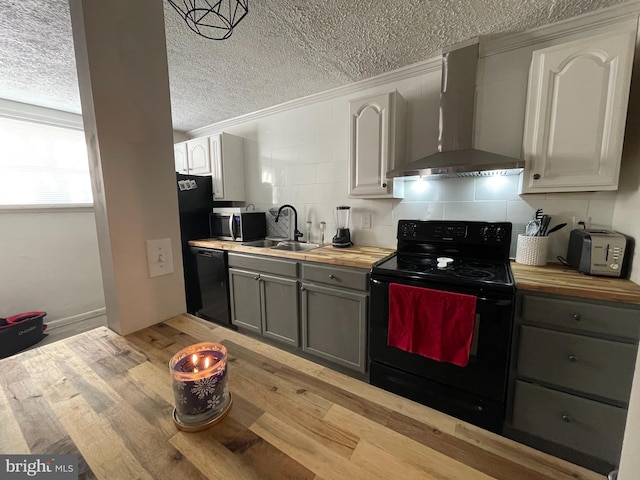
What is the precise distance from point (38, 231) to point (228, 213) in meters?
1.95

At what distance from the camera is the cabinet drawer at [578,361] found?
1.14m

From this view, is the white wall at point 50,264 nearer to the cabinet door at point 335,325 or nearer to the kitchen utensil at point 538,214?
the cabinet door at point 335,325

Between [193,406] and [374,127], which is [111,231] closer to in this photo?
[193,406]

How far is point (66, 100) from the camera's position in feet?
8.40

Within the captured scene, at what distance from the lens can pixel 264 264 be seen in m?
2.23

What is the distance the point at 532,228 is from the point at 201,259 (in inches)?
113

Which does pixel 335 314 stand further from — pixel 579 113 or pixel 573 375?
pixel 579 113

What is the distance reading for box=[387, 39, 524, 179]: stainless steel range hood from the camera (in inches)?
65.6

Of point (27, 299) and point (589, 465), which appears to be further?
point (27, 299)

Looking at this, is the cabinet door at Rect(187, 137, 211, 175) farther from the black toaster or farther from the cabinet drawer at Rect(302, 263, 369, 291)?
the black toaster

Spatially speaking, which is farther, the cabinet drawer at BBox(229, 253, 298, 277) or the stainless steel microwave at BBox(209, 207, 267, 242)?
the stainless steel microwave at BBox(209, 207, 267, 242)

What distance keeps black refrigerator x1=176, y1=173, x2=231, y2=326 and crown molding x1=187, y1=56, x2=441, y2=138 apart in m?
0.82

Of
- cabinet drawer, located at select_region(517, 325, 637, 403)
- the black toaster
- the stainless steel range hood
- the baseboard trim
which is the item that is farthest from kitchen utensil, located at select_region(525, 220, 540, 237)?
the baseboard trim

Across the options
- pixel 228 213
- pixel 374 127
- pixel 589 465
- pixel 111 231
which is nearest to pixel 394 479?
pixel 111 231
